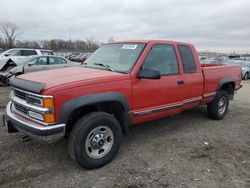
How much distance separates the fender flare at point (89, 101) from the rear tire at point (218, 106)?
10.0ft

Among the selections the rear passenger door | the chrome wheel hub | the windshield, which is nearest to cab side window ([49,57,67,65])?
the windshield

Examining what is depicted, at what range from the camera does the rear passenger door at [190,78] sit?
16.1 feet

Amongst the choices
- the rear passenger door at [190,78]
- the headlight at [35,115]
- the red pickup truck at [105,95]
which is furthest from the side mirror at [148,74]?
the headlight at [35,115]

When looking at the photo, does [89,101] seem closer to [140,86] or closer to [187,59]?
[140,86]

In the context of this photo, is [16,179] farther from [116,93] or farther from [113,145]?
[116,93]

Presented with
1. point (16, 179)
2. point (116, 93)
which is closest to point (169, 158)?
point (116, 93)

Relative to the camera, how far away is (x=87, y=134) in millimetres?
3445

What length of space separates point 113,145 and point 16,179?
1.44 metres

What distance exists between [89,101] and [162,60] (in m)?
1.81

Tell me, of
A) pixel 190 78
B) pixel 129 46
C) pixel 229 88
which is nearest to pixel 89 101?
pixel 129 46

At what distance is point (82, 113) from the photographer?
3.86 m

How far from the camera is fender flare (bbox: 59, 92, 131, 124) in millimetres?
3209

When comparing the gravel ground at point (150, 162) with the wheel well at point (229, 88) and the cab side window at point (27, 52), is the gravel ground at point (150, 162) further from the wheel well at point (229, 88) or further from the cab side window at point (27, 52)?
the cab side window at point (27, 52)

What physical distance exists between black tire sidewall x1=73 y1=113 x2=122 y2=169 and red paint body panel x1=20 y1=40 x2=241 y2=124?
0.38m
